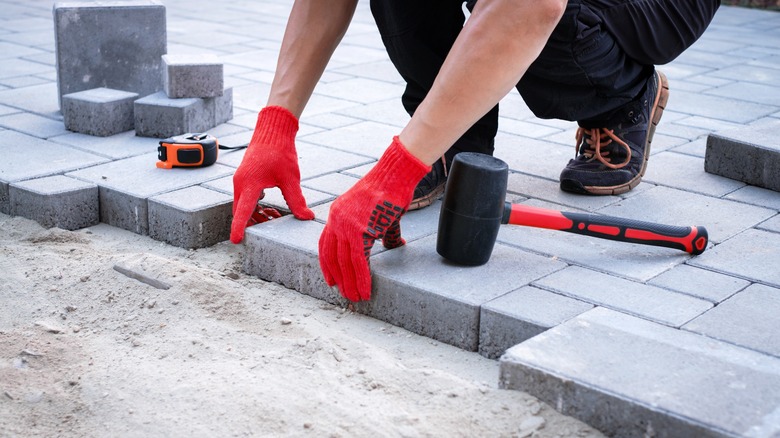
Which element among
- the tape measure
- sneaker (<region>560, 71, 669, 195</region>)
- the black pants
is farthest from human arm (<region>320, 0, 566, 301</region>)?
the tape measure

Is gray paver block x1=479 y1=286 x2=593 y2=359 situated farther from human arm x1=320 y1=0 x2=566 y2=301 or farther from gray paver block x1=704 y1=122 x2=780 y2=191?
gray paver block x1=704 y1=122 x2=780 y2=191

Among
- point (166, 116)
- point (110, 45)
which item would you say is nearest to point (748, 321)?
point (166, 116)

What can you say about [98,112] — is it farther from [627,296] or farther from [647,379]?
[647,379]

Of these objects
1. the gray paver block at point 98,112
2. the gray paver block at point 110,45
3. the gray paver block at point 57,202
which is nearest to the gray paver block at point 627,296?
the gray paver block at point 57,202

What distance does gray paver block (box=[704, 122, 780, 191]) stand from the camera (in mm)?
3122

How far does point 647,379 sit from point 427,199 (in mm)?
1191

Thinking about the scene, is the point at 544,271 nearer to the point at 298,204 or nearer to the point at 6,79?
the point at 298,204

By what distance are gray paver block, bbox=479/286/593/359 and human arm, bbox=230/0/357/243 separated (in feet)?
2.49

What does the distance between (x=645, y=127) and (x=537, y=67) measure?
1.66ft

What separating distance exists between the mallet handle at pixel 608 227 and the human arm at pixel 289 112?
26.0 inches

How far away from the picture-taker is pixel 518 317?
2.09 m

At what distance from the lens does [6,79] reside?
451 cm

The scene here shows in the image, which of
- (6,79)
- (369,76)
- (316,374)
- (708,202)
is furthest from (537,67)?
(6,79)

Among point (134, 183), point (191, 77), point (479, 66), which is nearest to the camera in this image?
point (479, 66)
